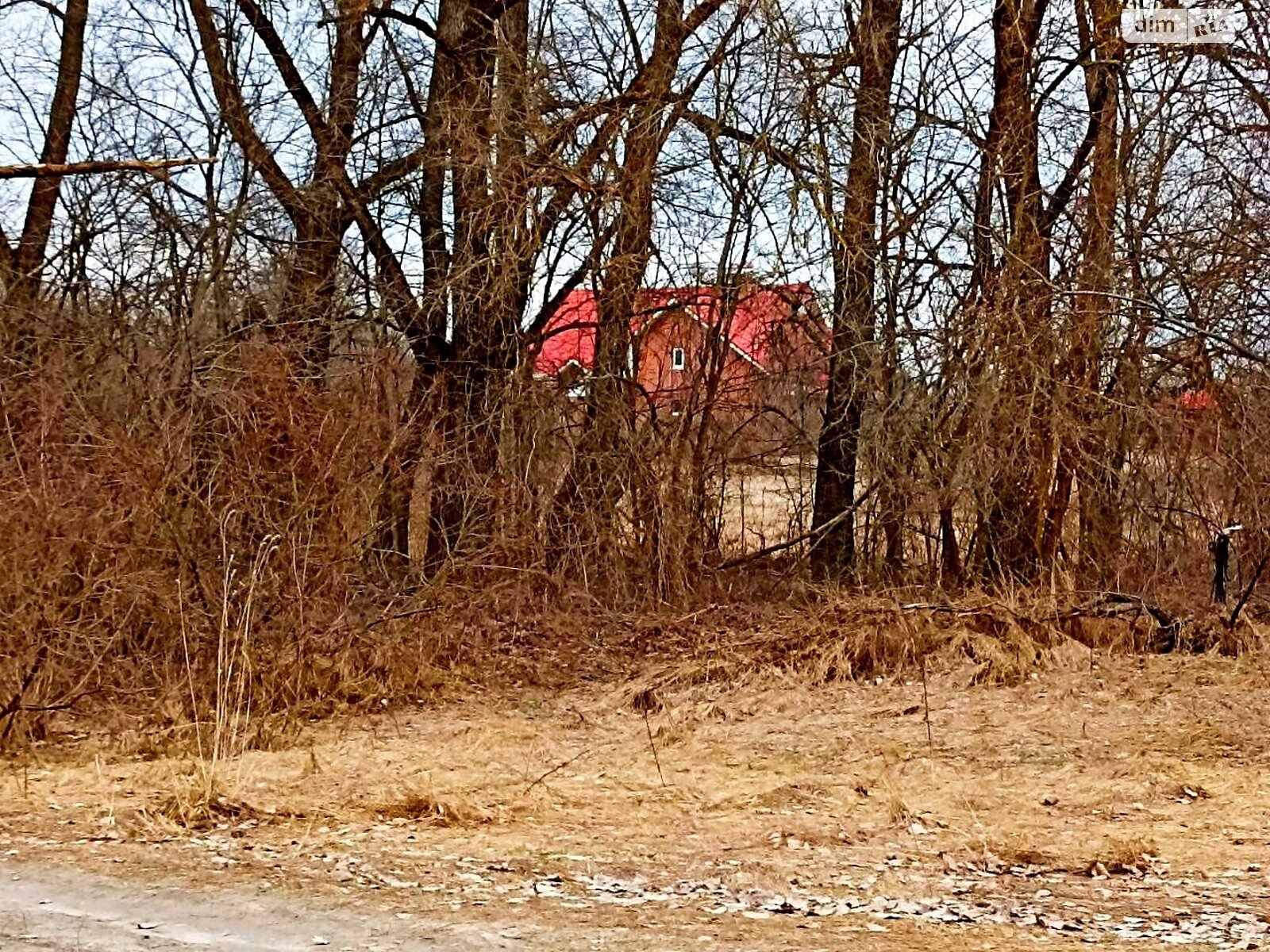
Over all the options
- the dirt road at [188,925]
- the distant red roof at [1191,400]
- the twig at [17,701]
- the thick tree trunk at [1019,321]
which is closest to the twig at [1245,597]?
the distant red roof at [1191,400]

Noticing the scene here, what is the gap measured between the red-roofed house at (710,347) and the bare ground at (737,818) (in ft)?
13.6

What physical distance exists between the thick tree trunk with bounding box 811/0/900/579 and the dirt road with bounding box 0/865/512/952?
8083 millimetres

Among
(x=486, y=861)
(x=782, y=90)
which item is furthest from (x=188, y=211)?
(x=486, y=861)

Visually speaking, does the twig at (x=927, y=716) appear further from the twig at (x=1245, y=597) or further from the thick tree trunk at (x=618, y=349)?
the thick tree trunk at (x=618, y=349)

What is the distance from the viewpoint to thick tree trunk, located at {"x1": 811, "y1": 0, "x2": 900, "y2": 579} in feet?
36.9

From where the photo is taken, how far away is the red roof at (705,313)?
12.1m

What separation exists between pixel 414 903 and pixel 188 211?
9690 millimetres

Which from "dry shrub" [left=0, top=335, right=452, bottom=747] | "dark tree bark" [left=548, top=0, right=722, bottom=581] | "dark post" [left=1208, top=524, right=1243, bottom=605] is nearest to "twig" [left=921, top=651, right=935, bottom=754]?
"dark post" [left=1208, top=524, right=1243, bottom=605]

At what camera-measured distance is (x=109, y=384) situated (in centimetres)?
902

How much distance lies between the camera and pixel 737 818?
5848 millimetres

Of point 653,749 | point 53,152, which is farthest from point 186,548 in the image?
point 53,152

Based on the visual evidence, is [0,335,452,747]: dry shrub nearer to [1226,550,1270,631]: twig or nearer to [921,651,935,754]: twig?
[921,651,935,754]: twig

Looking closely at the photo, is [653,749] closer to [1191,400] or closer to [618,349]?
[618,349]

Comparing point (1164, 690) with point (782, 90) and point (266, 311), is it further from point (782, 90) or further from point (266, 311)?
point (266, 311)
